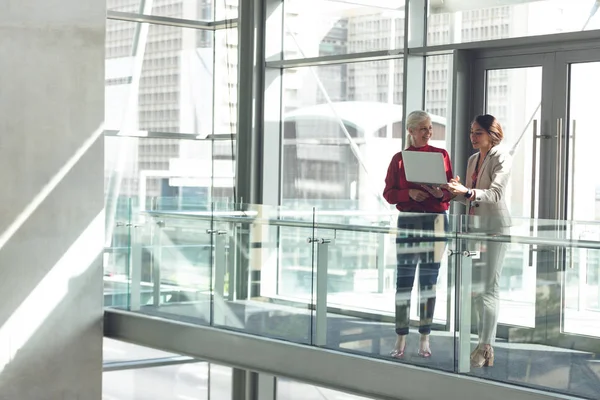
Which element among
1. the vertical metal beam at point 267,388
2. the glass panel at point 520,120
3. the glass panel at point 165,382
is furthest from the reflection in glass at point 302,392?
the glass panel at point 520,120

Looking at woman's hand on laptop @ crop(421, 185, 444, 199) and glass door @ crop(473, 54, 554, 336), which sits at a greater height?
glass door @ crop(473, 54, 554, 336)

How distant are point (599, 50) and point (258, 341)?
322 cm

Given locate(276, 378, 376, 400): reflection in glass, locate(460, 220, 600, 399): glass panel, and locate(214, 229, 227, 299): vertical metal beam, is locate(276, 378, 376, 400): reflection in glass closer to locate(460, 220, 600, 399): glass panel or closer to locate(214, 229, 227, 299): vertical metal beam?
locate(214, 229, 227, 299): vertical metal beam

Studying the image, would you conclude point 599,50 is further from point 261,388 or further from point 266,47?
point 261,388

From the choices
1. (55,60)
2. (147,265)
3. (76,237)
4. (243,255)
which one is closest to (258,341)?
(243,255)

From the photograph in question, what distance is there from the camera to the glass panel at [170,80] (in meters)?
9.26

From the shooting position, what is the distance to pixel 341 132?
8750 mm

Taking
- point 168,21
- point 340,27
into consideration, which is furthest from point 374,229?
point 168,21

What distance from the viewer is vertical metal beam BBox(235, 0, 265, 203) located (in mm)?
9070

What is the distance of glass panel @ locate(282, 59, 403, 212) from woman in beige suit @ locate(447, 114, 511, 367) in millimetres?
2602

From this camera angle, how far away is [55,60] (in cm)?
814

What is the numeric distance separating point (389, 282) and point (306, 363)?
3.12 ft

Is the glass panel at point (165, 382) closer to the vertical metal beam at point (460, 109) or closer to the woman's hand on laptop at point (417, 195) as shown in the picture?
the vertical metal beam at point (460, 109)

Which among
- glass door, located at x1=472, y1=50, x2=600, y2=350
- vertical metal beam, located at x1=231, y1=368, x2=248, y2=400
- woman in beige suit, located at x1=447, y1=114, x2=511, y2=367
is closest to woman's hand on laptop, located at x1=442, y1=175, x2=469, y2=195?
woman in beige suit, located at x1=447, y1=114, x2=511, y2=367
